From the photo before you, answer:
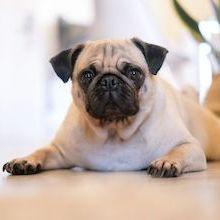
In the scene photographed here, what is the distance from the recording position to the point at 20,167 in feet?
5.24

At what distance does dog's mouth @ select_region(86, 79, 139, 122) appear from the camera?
1.55 meters

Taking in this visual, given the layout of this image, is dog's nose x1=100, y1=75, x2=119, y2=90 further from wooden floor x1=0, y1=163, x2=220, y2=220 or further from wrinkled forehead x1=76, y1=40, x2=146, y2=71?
wooden floor x1=0, y1=163, x2=220, y2=220

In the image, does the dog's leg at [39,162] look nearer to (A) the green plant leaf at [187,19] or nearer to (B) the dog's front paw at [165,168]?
(B) the dog's front paw at [165,168]

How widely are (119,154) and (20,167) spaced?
0.29m

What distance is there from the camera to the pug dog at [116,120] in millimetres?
1577

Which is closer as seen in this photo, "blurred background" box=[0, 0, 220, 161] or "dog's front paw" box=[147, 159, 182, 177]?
"dog's front paw" box=[147, 159, 182, 177]

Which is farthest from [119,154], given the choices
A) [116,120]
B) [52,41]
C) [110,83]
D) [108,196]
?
[52,41]

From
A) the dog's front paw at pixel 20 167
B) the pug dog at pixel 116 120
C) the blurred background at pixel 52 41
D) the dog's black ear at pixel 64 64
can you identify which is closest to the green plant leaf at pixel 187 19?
the blurred background at pixel 52 41

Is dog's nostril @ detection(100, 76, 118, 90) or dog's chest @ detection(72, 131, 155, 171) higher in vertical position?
dog's nostril @ detection(100, 76, 118, 90)

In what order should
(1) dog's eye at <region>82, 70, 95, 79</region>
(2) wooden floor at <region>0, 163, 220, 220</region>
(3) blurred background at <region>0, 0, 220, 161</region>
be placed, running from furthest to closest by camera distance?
(3) blurred background at <region>0, 0, 220, 161</region> < (1) dog's eye at <region>82, 70, 95, 79</region> < (2) wooden floor at <region>0, 163, 220, 220</region>

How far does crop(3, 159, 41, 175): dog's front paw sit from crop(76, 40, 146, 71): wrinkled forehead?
12.0 inches

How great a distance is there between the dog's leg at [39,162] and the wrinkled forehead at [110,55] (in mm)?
270

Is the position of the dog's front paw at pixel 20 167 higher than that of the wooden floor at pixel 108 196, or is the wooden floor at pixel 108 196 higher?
the wooden floor at pixel 108 196

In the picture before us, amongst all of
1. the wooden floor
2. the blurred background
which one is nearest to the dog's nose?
the wooden floor
